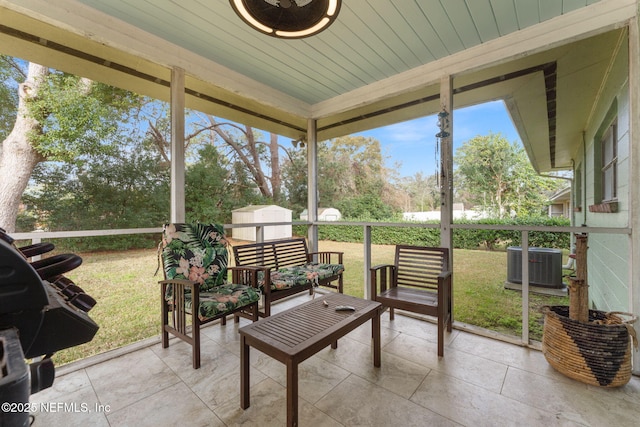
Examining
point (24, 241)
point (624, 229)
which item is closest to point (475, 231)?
point (624, 229)

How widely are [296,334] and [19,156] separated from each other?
Answer: 2.46 metres

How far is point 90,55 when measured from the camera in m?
2.36

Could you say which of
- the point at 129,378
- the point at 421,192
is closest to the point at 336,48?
the point at 421,192

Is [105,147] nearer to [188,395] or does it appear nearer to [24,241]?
[24,241]

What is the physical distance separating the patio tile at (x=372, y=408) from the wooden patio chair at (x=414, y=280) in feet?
2.45

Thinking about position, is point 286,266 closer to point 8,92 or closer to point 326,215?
point 326,215

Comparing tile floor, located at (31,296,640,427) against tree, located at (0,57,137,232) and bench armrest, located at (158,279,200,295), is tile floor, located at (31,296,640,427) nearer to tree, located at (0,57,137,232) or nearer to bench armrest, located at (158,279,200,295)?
bench armrest, located at (158,279,200,295)

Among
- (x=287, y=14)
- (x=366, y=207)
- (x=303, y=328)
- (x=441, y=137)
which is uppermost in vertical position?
(x=287, y=14)

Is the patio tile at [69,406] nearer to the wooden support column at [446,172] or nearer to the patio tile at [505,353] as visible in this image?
the patio tile at [505,353]

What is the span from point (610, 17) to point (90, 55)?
420 centimetres

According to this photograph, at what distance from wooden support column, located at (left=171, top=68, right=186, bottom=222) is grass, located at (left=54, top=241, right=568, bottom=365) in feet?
1.82

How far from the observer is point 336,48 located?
260cm

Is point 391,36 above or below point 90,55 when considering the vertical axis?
above

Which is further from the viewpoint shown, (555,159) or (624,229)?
(555,159)
